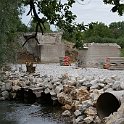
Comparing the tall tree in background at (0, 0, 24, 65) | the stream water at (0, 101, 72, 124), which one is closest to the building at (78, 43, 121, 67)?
the tall tree in background at (0, 0, 24, 65)

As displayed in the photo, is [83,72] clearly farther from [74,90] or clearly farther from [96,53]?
[96,53]

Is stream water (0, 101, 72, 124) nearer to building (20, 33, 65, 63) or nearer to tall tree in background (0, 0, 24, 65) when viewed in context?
tall tree in background (0, 0, 24, 65)

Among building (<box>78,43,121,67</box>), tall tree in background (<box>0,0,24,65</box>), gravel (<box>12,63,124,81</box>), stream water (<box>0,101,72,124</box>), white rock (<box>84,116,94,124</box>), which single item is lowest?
stream water (<box>0,101,72,124</box>)

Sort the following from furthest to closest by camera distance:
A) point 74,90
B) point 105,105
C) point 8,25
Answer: point 74,90 → point 8,25 → point 105,105

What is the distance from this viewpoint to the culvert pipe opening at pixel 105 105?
36.7 feet

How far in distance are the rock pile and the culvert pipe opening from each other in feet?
0.64

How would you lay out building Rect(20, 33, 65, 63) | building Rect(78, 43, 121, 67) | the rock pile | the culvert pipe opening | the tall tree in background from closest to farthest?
the culvert pipe opening < the rock pile < the tall tree in background < building Rect(78, 43, 121, 67) < building Rect(20, 33, 65, 63)

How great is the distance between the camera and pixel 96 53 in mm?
31656

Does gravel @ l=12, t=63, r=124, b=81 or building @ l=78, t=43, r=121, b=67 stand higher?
building @ l=78, t=43, r=121, b=67

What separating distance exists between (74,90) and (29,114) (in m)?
2.02

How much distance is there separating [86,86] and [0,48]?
11.6ft

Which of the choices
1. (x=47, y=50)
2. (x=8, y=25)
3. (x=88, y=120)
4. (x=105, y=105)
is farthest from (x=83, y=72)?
(x=47, y=50)

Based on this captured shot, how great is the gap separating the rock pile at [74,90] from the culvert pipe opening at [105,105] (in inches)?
7.7

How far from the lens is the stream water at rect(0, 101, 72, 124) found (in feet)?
39.9
